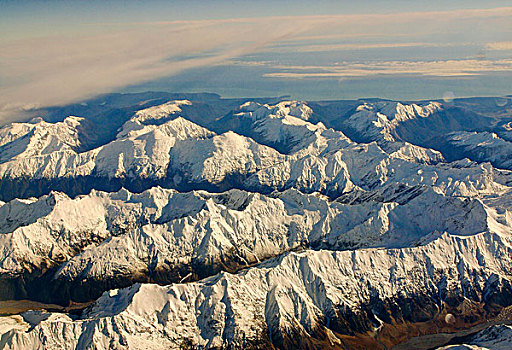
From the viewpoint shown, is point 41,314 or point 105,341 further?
point 41,314

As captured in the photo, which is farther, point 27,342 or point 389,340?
point 389,340

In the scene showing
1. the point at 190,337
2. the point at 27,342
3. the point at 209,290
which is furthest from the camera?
the point at 209,290

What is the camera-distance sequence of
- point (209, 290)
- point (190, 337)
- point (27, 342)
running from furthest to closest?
1. point (209, 290)
2. point (190, 337)
3. point (27, 342)

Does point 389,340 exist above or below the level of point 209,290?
below

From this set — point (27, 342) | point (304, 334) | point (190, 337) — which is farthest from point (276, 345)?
point (27, 342)

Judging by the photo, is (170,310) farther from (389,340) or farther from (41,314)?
(389,340)

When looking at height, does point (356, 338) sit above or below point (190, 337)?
below

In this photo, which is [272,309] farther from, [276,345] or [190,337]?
[190,337]

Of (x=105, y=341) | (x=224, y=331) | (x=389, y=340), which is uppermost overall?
(x=105, y=341)

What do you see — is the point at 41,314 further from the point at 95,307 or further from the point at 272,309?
the point at 272,309

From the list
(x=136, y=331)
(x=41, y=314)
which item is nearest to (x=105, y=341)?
(x=136, y=331)
